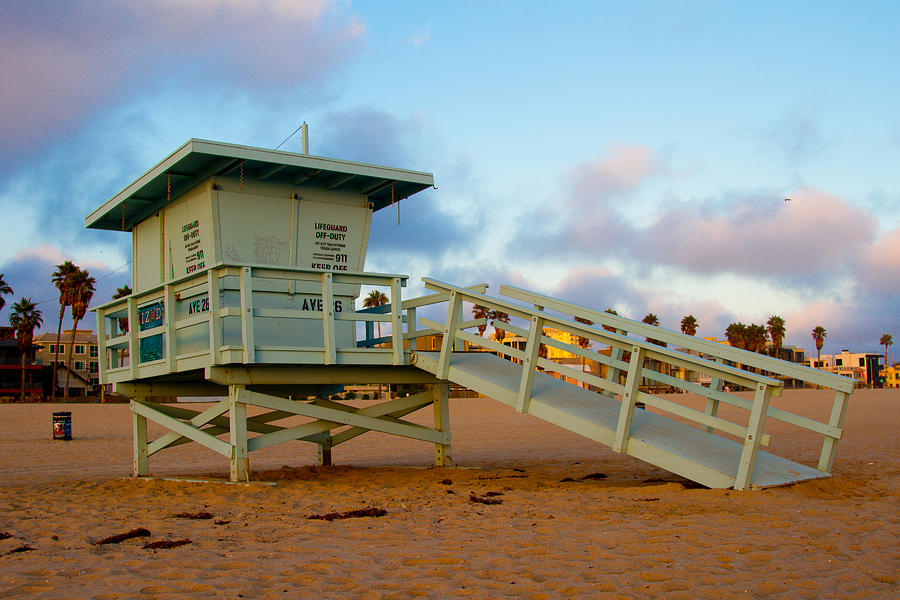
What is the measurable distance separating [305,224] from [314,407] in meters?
2.47

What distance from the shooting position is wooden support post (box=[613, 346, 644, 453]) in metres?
7.38

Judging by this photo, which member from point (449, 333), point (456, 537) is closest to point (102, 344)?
point (449, 333)

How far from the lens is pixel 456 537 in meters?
5.81

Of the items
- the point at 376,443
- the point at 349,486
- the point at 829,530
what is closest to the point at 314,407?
the point at 349,486

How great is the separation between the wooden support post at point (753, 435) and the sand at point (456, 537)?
160mm

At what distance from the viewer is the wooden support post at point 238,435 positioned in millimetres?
8648

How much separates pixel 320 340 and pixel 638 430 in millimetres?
3985

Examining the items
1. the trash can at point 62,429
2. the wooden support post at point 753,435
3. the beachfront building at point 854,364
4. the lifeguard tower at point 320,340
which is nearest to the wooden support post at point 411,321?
the lifeguard tower at point 320,340

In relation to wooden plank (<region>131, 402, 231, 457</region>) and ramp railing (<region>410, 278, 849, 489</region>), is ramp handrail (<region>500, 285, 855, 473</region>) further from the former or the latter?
wooden plank (<region>131, 402, 231, 457</region>)

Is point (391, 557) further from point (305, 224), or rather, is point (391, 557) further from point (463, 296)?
point (305, 224)

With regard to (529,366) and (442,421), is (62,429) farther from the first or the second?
(529,366)

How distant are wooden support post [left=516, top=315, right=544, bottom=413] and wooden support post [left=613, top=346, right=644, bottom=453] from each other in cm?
99

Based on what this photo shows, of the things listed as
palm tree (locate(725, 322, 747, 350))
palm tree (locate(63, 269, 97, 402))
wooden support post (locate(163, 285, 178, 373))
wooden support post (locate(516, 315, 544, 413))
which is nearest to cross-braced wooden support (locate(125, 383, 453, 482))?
wooden support post (locate(163, 285, 178, 373))

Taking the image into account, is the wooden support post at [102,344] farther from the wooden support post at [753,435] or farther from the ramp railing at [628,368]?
the wooden support post at [753,435]
